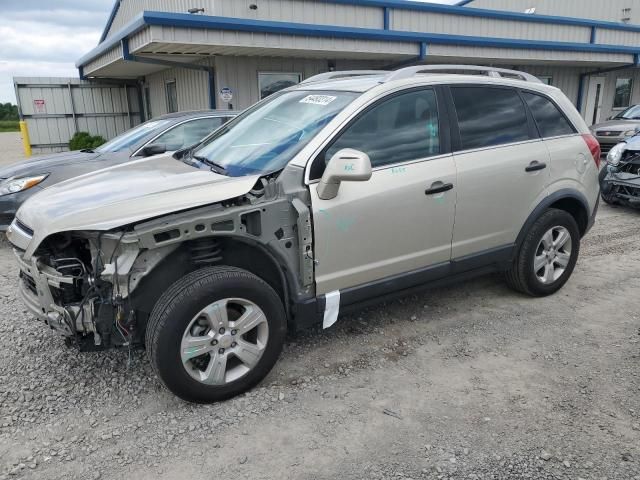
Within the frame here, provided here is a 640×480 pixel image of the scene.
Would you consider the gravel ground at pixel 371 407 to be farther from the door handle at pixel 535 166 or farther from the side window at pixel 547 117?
the side window at pixel 547 117

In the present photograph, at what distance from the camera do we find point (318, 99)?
377cm

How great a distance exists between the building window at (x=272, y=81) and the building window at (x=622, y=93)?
48.8ft

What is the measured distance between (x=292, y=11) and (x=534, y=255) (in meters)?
10.3

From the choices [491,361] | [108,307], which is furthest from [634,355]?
[108,307]

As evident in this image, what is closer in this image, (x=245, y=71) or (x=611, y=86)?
(x=245, y=71)

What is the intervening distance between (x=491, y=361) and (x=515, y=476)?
1149 mm

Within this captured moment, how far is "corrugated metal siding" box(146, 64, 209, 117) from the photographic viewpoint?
13.0 meters

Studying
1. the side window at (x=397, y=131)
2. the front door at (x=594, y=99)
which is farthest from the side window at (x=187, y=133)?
the front door at (x=594, y=99)

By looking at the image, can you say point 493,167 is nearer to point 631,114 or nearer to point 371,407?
A: point 371,407

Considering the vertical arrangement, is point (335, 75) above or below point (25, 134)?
above

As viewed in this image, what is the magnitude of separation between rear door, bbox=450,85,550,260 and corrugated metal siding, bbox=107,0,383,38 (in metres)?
9.41

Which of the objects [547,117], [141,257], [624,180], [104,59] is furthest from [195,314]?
[104,59]

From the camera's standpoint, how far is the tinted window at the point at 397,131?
11.3 feet

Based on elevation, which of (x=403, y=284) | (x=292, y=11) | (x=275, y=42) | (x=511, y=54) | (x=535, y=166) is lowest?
(x=403, y=284)
